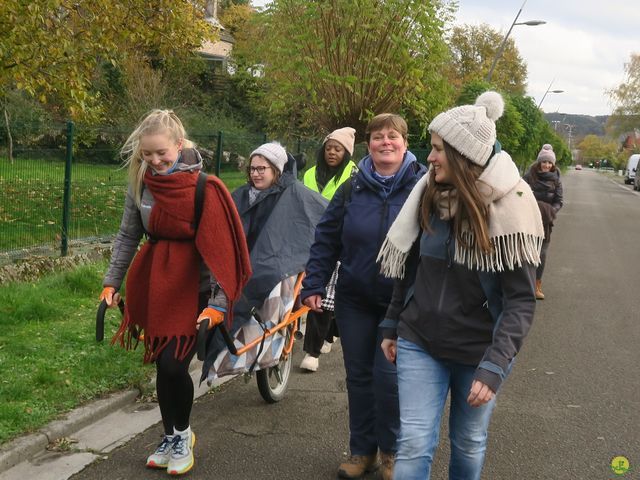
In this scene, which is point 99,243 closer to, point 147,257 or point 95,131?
point 95,131

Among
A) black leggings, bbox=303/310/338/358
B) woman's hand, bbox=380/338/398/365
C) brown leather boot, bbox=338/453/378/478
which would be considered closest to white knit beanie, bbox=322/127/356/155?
black leggings, bbox=303/310/338/358

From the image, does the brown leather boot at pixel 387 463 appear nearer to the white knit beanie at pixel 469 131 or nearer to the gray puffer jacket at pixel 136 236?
the gray puffer jacket at pixel 136 236

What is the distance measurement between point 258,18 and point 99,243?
5532 millimetres

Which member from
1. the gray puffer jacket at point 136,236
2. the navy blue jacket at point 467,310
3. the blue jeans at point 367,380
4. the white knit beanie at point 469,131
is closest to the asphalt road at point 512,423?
the blue jeans at point 367,380

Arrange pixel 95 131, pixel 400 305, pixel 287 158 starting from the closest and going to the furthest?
pixel 400 305 < pixel 287 158 < pixel 95 131

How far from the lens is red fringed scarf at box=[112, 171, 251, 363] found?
3.86m

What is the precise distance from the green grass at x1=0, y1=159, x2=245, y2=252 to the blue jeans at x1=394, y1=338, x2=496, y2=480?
20.1 ft

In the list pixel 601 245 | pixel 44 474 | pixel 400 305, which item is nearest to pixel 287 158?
pixel 400 305

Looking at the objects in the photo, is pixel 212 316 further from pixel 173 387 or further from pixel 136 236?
pixel 136 236

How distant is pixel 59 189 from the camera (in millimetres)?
9016

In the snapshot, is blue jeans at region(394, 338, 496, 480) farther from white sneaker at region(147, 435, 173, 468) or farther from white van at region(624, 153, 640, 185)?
white van at region(624, 153, 640, 185)

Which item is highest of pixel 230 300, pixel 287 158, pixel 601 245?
pixel 287 158

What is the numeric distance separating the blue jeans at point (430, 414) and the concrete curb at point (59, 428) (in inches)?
83.9

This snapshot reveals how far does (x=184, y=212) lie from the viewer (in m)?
3.86
